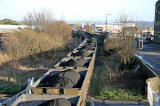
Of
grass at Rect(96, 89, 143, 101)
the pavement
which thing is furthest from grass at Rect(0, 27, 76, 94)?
the pavement

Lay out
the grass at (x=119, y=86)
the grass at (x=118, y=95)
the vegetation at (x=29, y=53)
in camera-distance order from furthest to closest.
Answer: the vegetation at (x=29, y=53) → the grass at (x=119, y=86) → the grass at (x=118, y=95)

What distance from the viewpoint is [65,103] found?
221 inches

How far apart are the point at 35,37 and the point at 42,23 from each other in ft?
26.4

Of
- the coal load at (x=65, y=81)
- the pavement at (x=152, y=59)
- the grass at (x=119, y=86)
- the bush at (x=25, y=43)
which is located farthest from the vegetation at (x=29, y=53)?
the pavement at (x=152, y=59)

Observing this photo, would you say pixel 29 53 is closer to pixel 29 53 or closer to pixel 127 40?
pixel 29 53

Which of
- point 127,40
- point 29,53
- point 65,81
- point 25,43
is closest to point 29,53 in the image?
point 29,53

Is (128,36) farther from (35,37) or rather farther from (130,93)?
(35,37)

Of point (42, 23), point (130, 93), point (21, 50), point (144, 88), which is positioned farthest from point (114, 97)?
point (42, 23)

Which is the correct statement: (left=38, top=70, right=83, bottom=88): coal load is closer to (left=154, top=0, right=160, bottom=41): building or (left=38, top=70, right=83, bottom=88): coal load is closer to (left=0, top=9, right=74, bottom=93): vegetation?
(left=0, top=9, right=74, bottom=93): vegetation

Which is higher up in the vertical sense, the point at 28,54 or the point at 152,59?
the point at 28,54

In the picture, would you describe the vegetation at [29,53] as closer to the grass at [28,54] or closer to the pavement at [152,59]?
the grass at [28,54]

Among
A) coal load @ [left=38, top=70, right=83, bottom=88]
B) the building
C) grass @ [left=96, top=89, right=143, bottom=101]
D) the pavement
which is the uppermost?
the building

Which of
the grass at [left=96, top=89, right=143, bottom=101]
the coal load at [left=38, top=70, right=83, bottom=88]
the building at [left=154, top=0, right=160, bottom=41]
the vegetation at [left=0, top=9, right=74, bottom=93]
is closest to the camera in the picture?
the coal load at [left=38, top=70, right=83, bottom=88]

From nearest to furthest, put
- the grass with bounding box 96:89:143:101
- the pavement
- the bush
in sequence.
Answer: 1. the grass with bounding box 96:89:143:101
2. the pavement
3. the bush
